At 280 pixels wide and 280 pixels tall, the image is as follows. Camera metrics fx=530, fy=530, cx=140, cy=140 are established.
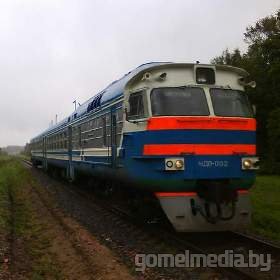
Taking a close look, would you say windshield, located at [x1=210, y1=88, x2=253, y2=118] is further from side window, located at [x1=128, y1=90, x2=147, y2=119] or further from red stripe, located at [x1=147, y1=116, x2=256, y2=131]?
side window, located at [x1=128, y1=90, x2=147, y2=119]

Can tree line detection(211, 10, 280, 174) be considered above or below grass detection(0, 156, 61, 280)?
above

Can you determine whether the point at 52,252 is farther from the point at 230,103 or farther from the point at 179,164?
the point at 230,103

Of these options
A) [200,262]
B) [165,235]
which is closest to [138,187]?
[165,235]

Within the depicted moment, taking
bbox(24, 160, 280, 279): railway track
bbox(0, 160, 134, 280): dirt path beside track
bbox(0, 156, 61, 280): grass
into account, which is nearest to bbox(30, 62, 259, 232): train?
bbox(24, 160, 280, 279): railway track

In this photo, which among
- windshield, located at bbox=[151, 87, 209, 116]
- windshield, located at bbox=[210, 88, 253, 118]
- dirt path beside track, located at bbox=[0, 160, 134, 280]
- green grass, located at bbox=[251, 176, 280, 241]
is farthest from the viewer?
green grass, located at bbox=[251, 176, 280, 241]

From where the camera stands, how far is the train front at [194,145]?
9.20 metres

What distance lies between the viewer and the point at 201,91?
32.5 ft

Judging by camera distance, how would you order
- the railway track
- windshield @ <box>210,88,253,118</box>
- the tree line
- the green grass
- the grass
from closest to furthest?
the railway track
the grass
windshield @ <box>210,88,253,118</box>
the green grass
the tree line

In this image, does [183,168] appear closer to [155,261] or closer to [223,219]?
[223,219]

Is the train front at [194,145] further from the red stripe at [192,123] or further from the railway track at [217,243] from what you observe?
the railway track at [217,243]

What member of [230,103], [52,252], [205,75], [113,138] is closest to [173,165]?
[230,103]

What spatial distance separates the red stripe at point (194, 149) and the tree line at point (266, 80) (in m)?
22.1

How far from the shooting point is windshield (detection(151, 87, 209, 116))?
955cm

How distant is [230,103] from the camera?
1002 cm
